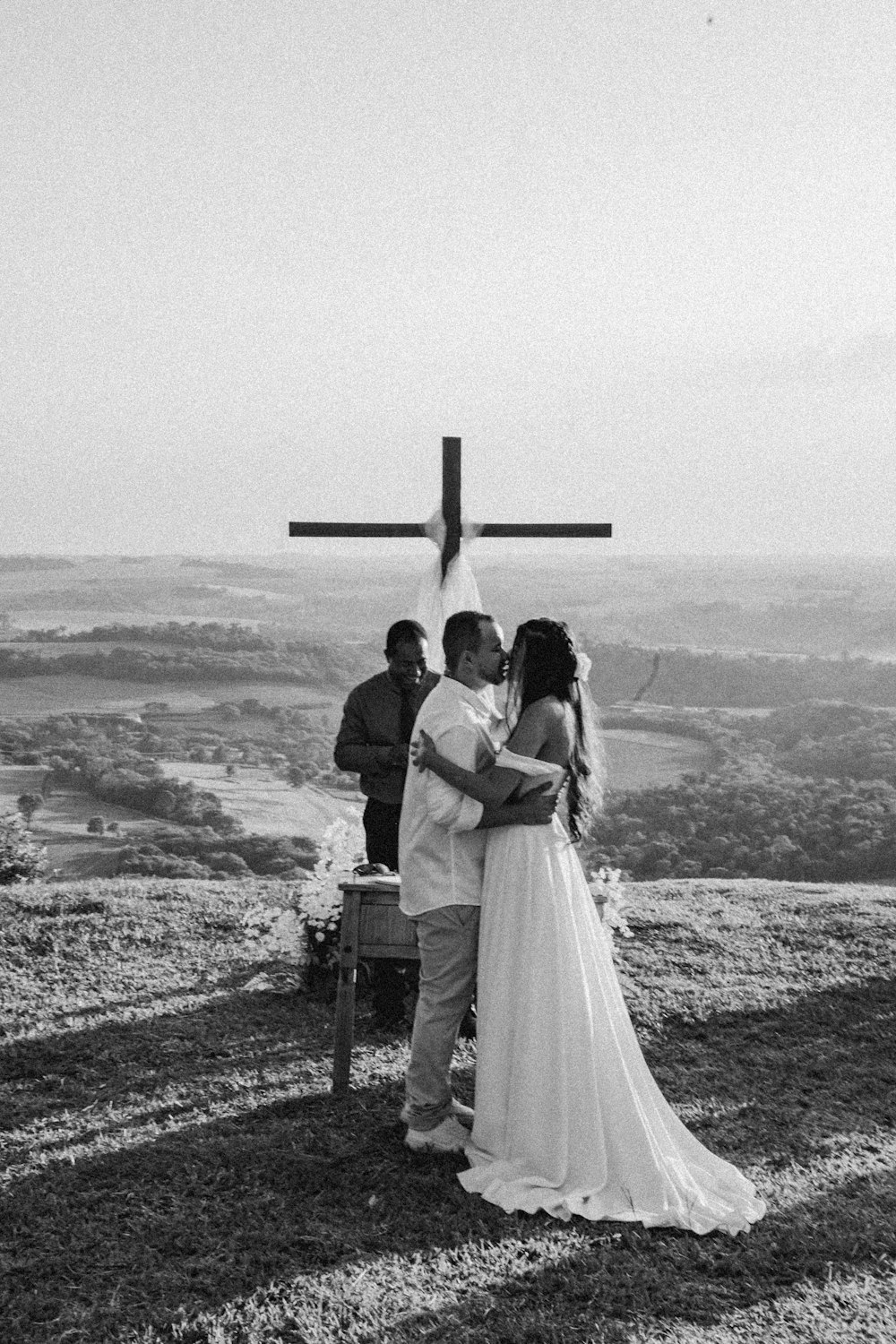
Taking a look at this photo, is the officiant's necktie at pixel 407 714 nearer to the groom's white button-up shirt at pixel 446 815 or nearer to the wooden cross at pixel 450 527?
the wooden cross at pixel 450 527

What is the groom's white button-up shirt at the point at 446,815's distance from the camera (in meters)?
4.07

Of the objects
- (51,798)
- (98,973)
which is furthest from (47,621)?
(98,973)

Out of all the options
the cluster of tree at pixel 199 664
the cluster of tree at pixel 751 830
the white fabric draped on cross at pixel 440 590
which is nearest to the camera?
the white fabric draped on cross at pixel 440 590

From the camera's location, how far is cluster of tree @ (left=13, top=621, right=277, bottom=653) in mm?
25797

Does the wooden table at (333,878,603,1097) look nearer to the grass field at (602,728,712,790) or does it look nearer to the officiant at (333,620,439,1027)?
the officiant at (333,620,439,1027)

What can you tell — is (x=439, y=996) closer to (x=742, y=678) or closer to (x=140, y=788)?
(x=140, y=788)

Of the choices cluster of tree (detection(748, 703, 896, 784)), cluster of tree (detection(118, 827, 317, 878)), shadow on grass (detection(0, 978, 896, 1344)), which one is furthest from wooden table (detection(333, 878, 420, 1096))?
cluster of tree (detection(748, 703, 896, 784))

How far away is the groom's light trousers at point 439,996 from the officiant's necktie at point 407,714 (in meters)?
1.76

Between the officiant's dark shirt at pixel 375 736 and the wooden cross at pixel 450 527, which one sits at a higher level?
the wooden cross at pixel 450 527

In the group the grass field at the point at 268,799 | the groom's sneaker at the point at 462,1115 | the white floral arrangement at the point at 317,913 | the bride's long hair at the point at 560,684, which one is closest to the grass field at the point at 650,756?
the grass field at the point at 268,799

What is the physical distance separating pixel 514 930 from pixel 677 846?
13591 mm

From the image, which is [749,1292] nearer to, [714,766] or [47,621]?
[714,766]

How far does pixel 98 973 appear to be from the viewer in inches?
275

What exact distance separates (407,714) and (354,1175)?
2.35m
